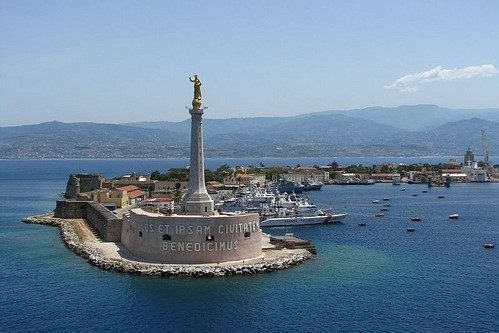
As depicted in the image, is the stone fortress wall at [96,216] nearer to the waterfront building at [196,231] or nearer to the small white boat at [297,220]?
the waterfront building at [196,231]

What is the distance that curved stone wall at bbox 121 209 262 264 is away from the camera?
129 feet

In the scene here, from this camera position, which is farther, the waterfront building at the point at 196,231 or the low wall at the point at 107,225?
the low wall at the point at 107,225

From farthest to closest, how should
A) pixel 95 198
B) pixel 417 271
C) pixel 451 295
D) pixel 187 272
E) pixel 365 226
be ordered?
1. pixel 95 198
2. pixel 365 226
3. pixel 417 271
4. pixel 187 272
5. pixel 451 295

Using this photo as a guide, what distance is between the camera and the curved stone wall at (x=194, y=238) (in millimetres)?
39469

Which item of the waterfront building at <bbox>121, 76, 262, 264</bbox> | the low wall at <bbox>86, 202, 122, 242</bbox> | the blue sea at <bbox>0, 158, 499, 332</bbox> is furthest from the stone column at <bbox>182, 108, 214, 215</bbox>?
the low wall at <bbox>86, 202, 122, 242</bbox>

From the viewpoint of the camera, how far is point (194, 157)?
41.6m

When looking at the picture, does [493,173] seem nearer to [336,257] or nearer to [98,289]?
[336,257]

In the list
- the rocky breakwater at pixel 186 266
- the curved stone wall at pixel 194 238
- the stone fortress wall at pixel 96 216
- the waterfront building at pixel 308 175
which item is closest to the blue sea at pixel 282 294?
the rocky breakwater at pixel 186 266

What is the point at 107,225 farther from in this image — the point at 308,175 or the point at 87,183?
the point at 308,175

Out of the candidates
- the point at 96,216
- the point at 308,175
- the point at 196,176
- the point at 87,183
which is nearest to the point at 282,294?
the point at 196,176

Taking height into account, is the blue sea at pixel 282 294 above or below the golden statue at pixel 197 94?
below

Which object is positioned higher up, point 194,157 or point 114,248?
point 194,157

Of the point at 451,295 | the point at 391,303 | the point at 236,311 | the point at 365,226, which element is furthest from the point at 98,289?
the point at 365,226

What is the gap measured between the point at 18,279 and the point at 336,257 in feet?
70.5
